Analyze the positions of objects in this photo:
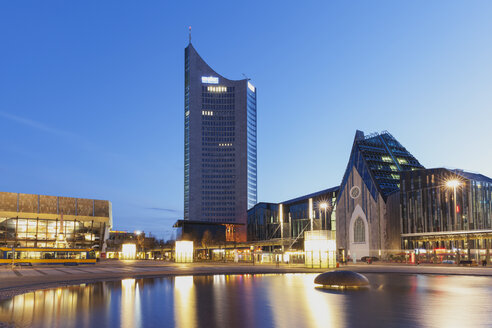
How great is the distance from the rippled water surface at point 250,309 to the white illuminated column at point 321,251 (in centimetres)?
3253

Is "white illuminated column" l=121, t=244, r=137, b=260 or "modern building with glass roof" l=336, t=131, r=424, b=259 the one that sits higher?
"modern building with glass roof" l=336, t=131, r=424, b=259

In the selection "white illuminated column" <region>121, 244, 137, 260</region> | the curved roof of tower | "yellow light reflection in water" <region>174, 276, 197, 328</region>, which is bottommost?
"white illuminated column" <region>121, 244, 137, 260</region>

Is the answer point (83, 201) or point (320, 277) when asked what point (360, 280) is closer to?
point (320, 277)

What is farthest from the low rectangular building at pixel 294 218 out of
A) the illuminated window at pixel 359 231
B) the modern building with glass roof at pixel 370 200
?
the illuminated window at pixel 359 231

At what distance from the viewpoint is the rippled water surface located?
16156 mm

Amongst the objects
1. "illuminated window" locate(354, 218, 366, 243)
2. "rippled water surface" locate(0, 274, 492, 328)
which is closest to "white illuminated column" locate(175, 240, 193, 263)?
"illuminated window" locate(354, 218, 366, 243)

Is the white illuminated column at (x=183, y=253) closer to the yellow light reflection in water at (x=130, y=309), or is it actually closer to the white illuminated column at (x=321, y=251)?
the white illuminated column at (x=321, y=251)

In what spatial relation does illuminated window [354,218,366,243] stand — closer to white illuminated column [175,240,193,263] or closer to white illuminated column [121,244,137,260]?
white illuminated column [175,240,193,263]

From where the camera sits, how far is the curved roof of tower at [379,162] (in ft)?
397

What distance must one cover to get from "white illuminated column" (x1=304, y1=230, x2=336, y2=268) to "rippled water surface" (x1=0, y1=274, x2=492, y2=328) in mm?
32526

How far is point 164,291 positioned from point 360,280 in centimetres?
1252

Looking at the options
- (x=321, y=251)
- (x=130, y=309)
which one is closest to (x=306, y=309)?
(x=130, y=309)

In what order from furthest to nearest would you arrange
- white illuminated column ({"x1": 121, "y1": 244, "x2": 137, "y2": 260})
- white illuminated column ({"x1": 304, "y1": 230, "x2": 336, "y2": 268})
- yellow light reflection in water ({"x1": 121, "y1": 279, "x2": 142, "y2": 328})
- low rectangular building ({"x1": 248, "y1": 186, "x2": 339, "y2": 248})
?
low rectangular building ({"x1": 248, "y1": 186, "x2": 339, "y2": 248}) < white illuminated column ({"x1": 121, "y1": 244, "x2": 137, "y2": 260}) < white illuminated column ({"x1": 304, "y1": 230, "x2": 336, "y2": 268}) < yellow light reflection in water ({"x1": 121, "y1": 279, "x2": 142, "y2": 328})

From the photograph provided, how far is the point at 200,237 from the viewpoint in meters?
189
